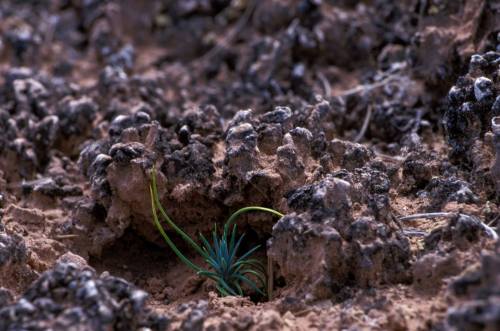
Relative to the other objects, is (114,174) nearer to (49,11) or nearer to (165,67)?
(165,67)

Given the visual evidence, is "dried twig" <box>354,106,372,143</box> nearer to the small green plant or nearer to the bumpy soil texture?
the bumpy soil texture

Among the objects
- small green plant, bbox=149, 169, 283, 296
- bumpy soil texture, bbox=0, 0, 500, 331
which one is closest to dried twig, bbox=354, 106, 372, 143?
bumpy soil texture, bbox=0, 0, 500, 331

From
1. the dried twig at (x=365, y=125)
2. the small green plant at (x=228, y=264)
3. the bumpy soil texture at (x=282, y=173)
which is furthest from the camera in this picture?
the dried twig at (x=365, y=125)

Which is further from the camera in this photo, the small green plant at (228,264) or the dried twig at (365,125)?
the dried twig at (365,125)

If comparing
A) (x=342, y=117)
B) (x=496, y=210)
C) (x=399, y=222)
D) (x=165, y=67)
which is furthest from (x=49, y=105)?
(x=496, y=210)

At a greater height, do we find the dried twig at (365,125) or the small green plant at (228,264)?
the dried twig at (365,125)

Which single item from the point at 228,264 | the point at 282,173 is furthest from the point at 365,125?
the point at 228,264

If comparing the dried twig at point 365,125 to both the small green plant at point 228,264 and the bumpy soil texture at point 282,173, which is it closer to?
the bumpy soil texture at point 282,173

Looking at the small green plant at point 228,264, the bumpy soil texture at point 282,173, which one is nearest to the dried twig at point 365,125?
the bumpy soil texture at point 282,173

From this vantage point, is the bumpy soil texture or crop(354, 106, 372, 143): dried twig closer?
the bumpy soil texture
